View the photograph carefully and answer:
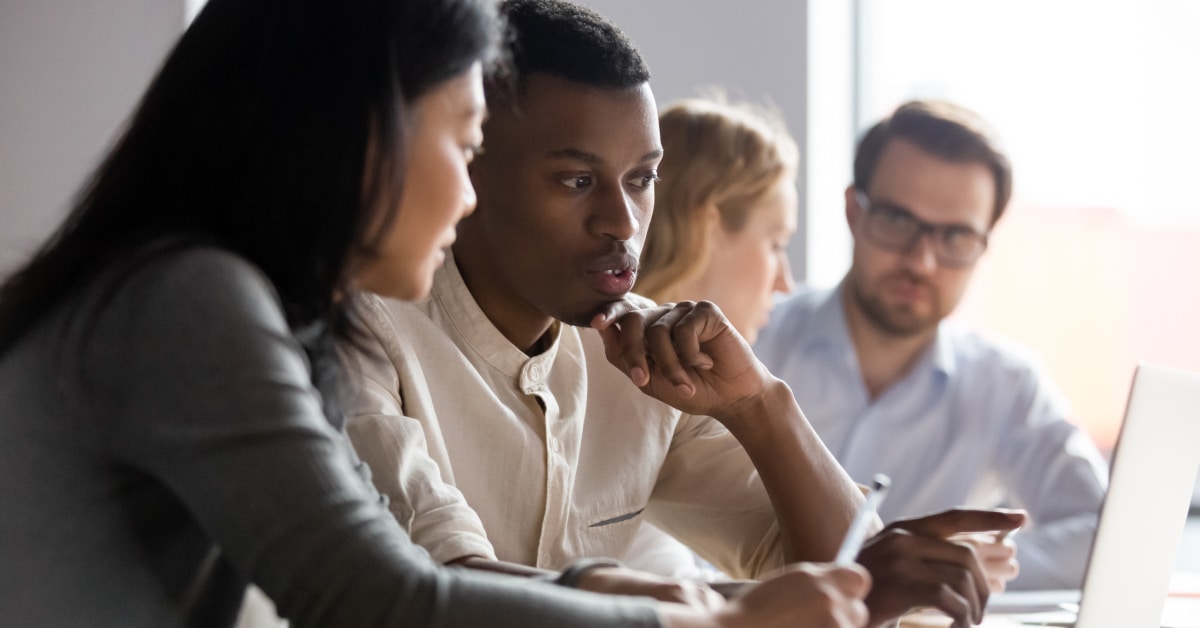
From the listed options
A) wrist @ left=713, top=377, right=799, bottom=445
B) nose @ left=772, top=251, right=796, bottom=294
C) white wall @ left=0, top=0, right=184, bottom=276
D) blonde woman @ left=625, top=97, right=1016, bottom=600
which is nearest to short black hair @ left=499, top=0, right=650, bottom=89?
wrist @ left=713, top=377, right=799, bottom=445

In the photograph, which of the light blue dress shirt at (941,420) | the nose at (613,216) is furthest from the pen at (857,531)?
the light blue dress shirt at (941,420)

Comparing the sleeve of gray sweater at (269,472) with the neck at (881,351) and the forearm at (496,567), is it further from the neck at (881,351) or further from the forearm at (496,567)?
the neck at (881,351)

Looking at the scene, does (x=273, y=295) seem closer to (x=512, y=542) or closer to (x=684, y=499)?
(x=512, y=542)

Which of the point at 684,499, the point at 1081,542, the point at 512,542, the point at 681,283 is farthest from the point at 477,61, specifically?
the point at 1081,542

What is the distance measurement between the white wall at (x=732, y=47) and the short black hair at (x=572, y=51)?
2.14 m

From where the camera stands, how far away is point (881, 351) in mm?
2988

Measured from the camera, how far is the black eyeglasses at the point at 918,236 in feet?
9.34

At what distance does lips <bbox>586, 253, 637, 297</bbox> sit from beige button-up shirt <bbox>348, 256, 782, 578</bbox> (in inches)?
4.8

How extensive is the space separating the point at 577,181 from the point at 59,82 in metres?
1.83

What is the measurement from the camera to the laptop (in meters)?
1.14

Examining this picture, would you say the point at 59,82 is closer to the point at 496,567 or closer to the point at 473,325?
the point at 473,325

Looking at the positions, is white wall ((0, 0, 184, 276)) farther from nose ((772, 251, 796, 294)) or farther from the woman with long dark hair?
the woman with long dark hair

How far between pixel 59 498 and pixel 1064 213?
11.5 feet

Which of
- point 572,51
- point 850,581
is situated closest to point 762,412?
point 572,51
